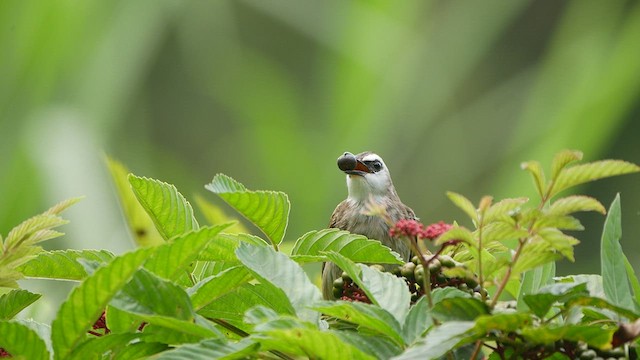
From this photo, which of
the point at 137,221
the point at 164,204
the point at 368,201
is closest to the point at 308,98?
the point at 368,201

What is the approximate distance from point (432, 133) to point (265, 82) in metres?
0.86

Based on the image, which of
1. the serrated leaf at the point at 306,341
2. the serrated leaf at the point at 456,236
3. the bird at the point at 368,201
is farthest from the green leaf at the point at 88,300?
the bird at the point at 368,201

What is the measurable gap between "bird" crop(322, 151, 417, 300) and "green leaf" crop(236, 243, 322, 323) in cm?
135

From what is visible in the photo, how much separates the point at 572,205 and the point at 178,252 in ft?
0.96

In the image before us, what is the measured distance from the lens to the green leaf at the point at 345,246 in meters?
0.92

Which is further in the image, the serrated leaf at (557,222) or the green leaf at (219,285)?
the green leaf at (219,285)

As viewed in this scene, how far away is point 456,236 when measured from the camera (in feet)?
2.29

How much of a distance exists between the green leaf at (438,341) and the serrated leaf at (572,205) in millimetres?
115

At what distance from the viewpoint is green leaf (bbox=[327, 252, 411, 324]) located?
0.75 metres

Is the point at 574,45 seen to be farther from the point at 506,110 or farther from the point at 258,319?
the point at 258,319

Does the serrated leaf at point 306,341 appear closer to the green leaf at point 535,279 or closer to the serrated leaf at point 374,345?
the serrated leaf at point 374,345

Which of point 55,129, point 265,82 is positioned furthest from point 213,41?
point 55,129

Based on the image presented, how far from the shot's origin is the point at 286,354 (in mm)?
737

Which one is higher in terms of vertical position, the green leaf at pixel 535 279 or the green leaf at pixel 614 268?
the green leaf at pixel 614 268
